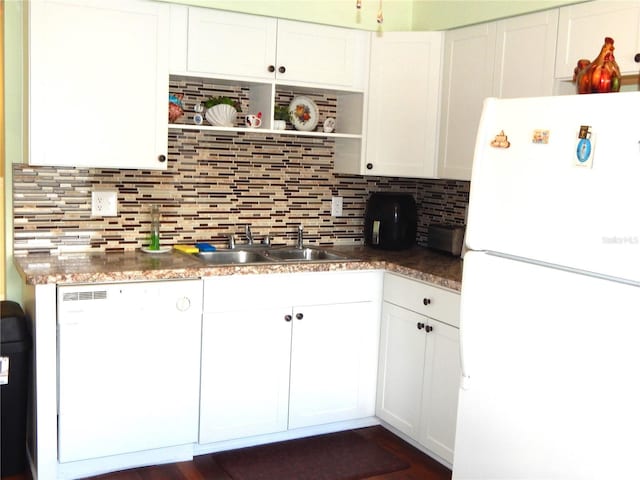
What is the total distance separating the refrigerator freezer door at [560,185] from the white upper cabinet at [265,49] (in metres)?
1.36

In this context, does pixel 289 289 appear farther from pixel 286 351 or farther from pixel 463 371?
pixel 463 371

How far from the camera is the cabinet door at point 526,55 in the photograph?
297 centimetres

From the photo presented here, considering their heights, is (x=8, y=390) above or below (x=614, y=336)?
below

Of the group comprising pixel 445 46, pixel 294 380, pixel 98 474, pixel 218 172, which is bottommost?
pixel 98 474

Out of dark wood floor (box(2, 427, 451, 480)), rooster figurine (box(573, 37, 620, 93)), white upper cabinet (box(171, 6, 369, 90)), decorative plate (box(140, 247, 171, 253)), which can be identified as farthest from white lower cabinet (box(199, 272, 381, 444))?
rooster figurine (box(573, 37, 620, 93))

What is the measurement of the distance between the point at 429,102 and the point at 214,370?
1.70m

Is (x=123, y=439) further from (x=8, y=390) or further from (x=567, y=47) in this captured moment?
(x=567, y=47)

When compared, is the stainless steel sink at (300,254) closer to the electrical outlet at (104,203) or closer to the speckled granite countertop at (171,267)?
the speckled granite countertop at (171,267)

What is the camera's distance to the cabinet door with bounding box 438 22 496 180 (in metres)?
3.30

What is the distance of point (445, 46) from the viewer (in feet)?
11.6

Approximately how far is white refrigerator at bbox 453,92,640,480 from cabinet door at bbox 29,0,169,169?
1501mm

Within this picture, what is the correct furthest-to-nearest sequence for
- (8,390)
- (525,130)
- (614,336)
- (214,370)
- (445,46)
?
1. (445,46)
2. (214,370)
3. (8,390)
4. (525,130)
5. (614,336)

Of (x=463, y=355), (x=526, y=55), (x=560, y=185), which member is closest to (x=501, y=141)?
(x=560, y=185)

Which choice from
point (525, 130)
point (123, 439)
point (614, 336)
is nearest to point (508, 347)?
point (614, 336)
